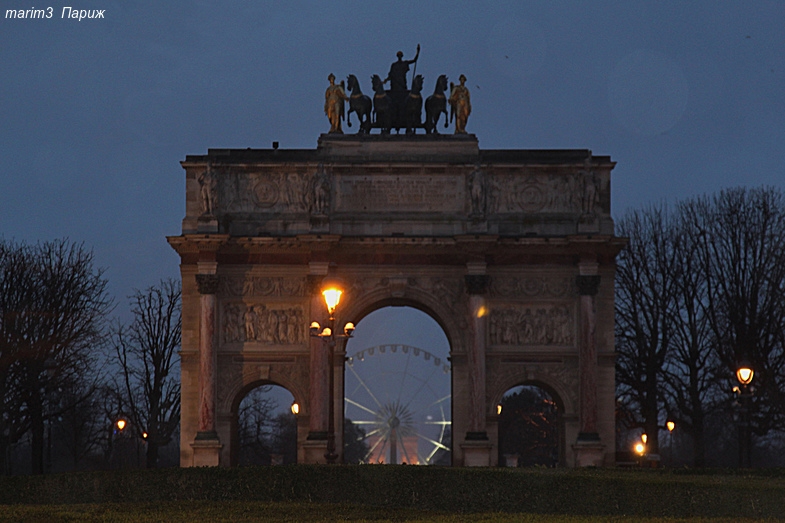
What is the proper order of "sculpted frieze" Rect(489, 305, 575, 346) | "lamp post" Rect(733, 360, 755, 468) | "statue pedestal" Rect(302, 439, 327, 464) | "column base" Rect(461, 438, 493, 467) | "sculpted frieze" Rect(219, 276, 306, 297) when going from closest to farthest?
"lamp post" Rect(733, 360, 755, 468) → "statue pedestal" Rect(302, 439, 327, 464) → "column base" Rect(461, 438, 493, 467) → "sculpted frieze" Rect(489, 305, 575, 346) → "sculpted frieze" Rect(219, 276, 306, 297)

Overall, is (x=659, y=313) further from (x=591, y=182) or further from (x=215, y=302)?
(x=215, y=302)

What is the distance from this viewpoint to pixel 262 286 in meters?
46.1

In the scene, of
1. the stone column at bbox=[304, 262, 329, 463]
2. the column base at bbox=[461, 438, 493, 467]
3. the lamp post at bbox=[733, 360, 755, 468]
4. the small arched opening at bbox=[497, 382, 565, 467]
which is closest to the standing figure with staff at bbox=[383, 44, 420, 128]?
the stone column at bbox=[304, 262, 329, 463]

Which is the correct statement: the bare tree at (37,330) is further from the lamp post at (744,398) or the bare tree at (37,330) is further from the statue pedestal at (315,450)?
the lamp post at (744,398)

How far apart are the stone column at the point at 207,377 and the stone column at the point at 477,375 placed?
357 inches

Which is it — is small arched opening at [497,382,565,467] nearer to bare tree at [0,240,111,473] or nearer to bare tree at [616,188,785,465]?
bare tree at [616,188,785,465]

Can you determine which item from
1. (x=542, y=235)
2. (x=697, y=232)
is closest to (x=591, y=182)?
(x=542, y=235)

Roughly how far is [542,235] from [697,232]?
508 inches

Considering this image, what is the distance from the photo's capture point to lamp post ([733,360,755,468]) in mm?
34125

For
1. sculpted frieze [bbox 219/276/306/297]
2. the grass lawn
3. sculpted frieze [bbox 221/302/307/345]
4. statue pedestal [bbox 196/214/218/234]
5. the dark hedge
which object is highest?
statue pedestal [bbox 196/214/218/234]

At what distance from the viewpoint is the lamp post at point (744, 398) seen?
34.1 m

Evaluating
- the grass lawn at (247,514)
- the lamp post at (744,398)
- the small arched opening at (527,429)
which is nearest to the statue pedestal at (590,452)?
the lamp post at (744,398)

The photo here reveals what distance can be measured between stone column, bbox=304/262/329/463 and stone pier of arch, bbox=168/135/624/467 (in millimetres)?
80

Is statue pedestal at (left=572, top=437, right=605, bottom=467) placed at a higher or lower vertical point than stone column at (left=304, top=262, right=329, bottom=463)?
lower
